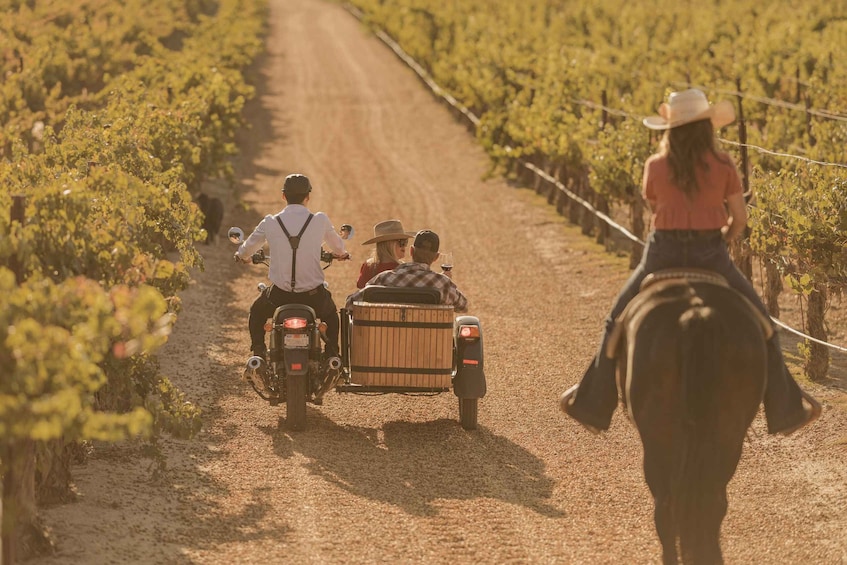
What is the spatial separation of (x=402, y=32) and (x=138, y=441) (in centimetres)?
3735

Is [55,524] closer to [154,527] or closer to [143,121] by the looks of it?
[154,527]

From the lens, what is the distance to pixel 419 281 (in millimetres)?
10805

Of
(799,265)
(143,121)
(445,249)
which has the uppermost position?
(143,121)

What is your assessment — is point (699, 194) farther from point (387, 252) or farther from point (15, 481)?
point (387, 252)

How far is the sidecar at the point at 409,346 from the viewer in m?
10.6

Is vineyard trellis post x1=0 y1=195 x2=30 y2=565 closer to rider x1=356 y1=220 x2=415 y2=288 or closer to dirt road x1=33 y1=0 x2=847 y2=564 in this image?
dirt road x1=33 y1=0 x2=847 y2=564

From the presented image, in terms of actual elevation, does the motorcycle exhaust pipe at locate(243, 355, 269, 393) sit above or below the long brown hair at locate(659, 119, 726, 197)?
below

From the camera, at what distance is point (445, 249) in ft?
68.1

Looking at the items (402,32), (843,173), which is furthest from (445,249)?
(402,32)

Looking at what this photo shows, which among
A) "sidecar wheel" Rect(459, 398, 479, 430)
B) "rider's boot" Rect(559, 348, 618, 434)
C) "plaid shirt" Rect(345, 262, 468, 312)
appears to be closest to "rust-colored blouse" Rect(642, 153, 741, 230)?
"rider's boot" Rect(559, 348, 618, 434)

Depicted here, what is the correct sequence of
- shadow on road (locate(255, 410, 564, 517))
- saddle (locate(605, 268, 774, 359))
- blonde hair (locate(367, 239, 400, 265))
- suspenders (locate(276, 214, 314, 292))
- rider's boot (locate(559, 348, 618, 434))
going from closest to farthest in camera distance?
saddle (locate(605, 268, 774, 359))
rider's boot (locate(559, 348, 618, 434))
shadow on road (locate(255, 410, 564, 517))
suspenders (locate(276, 214, 314, 292))
blonde hair (locate(367, 239, 400, 265))

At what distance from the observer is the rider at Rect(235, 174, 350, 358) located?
35.5 ft

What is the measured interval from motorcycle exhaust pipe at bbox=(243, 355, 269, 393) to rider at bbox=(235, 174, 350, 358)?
252mm

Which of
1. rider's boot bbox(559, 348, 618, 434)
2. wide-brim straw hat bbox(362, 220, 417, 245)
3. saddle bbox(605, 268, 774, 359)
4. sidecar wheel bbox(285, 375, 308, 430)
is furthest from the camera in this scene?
wide-brim straw hat bbox(362, 220, 417, 245)
